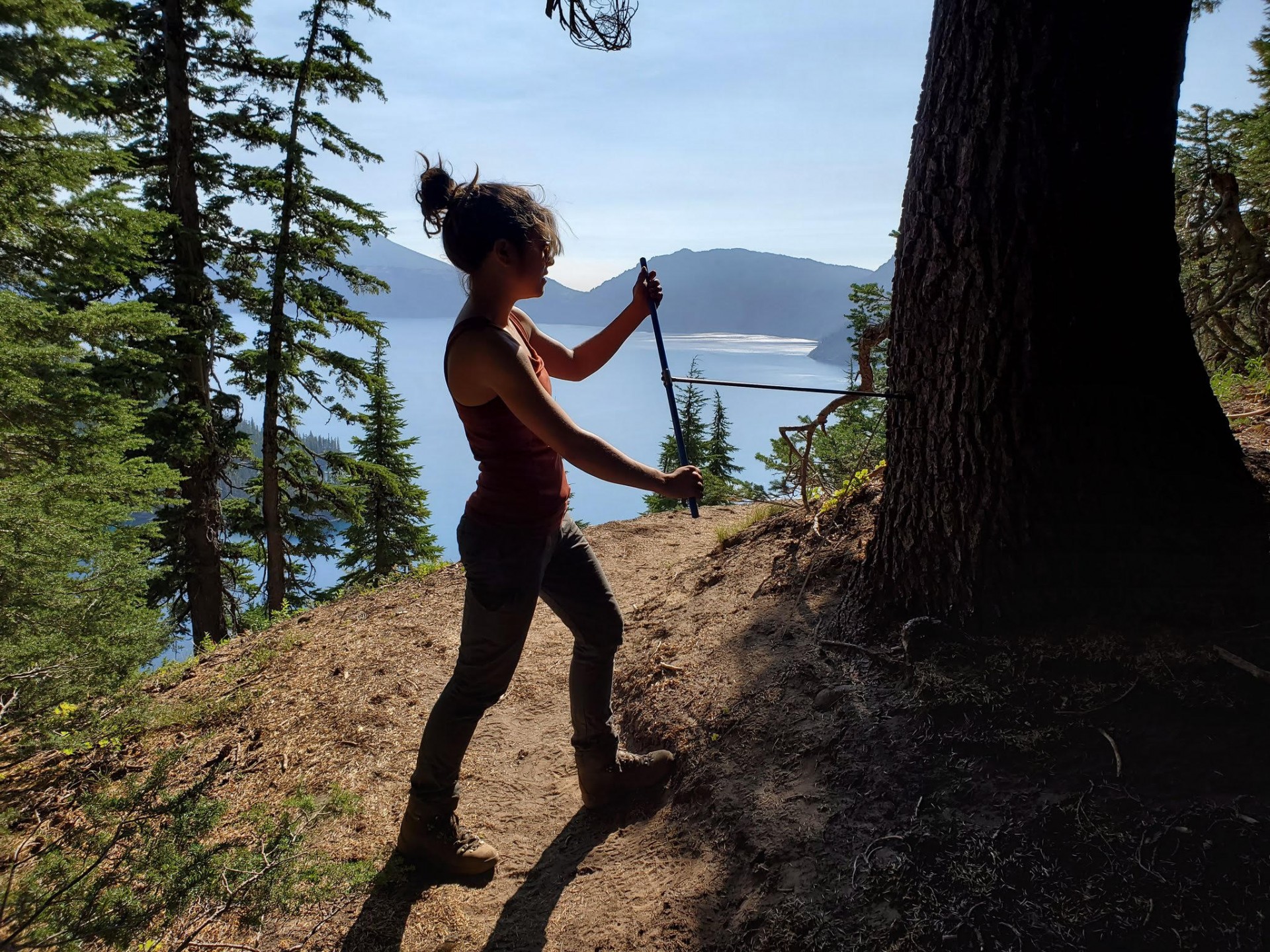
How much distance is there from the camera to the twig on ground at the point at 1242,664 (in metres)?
1.92

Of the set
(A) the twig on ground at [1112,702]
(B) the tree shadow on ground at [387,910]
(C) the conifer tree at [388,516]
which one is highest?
(A) the twig on ground at [1112,702]

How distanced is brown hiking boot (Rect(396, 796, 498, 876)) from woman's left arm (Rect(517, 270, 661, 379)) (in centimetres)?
190

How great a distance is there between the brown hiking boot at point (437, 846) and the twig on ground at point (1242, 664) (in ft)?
8.98

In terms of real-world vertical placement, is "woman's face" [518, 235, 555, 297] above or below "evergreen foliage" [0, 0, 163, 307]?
below

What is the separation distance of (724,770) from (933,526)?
51.9 inches

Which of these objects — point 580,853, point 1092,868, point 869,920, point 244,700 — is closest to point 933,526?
point 1092,868

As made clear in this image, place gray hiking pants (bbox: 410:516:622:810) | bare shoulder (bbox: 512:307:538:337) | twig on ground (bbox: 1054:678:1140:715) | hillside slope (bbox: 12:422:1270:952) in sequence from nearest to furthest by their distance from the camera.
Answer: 1. hillside slope (bbox: 12:422:1270:952)
2. twig on ground (bbox: 1054:678:1140:715)
3. gray hiking pants (bbox: 410:516:622:810)
4. bare shoulder (bbox: 512:307:538:337)

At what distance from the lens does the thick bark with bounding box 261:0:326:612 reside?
11531 millimetres

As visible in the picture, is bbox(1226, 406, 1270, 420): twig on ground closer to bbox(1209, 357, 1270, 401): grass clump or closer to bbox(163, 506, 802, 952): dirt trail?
bbox(1209, 357, 1270, 401): grass clump

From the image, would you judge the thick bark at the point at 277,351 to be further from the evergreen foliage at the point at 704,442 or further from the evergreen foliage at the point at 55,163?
the evergreen foliage at the point at 704,442

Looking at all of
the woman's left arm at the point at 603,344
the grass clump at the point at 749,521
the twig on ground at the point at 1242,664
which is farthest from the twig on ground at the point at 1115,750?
the grass clump at the point at 749,521

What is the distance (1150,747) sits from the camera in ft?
6.15

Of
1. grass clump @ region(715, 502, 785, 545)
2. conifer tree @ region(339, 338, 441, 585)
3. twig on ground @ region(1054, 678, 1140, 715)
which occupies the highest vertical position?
twig on ground @ region(1054, 678, 1140, 715)

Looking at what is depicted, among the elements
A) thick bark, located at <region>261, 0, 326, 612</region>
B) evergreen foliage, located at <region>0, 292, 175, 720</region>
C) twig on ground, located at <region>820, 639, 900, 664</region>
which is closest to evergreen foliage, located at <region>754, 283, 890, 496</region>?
twig on ground, located at <region>820, 639, 900, 664</region>
